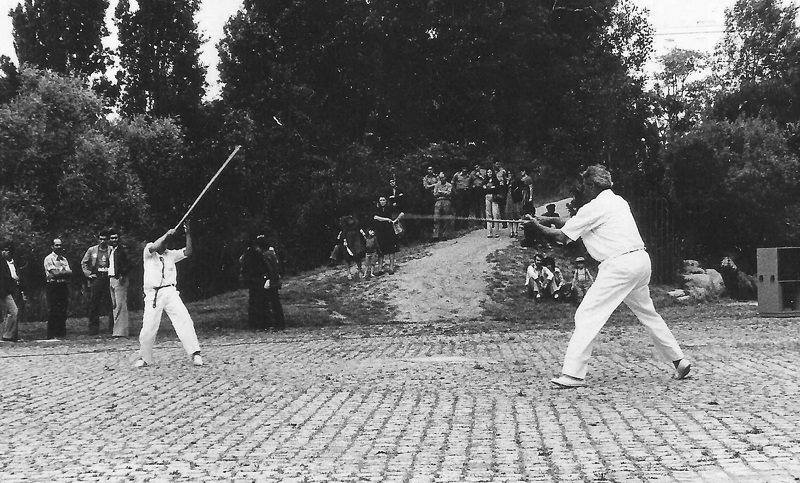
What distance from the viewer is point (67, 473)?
7137 mm

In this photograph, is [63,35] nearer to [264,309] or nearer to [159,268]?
[264,309]

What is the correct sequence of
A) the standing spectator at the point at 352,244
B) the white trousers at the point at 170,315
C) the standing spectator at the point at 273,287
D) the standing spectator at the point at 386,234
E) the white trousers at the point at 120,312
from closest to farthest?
the white trousers at the point at 170,315 < the white trousers at the point at 120,312 < the standing spectator at the point at 273,287 < the standing spectator at the point at 386,234 < the standing spectator at the point at 352,244

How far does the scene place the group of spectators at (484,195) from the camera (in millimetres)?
31406

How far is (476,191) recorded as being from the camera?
33719mm

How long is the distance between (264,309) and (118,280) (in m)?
3.40

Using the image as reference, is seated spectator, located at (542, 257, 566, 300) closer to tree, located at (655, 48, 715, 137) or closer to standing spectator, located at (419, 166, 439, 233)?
standing spectator, located at (419, 166, 439, 233)

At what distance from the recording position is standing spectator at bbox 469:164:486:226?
1315 inches

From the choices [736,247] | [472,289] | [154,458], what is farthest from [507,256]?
[154,458]

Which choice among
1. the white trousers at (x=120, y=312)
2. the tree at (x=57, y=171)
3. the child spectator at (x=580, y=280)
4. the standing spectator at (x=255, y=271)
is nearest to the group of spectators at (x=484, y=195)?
the child spectator at (x=580, y=280)

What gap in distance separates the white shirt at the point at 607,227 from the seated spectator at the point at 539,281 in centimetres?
1636

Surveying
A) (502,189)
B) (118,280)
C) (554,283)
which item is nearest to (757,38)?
(502,189)

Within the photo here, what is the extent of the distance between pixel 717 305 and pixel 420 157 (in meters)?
11.8

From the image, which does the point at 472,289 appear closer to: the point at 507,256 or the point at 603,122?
the point at 507,256

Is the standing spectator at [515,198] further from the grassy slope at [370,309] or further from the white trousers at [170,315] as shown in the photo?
the white trousers at [170,315]
